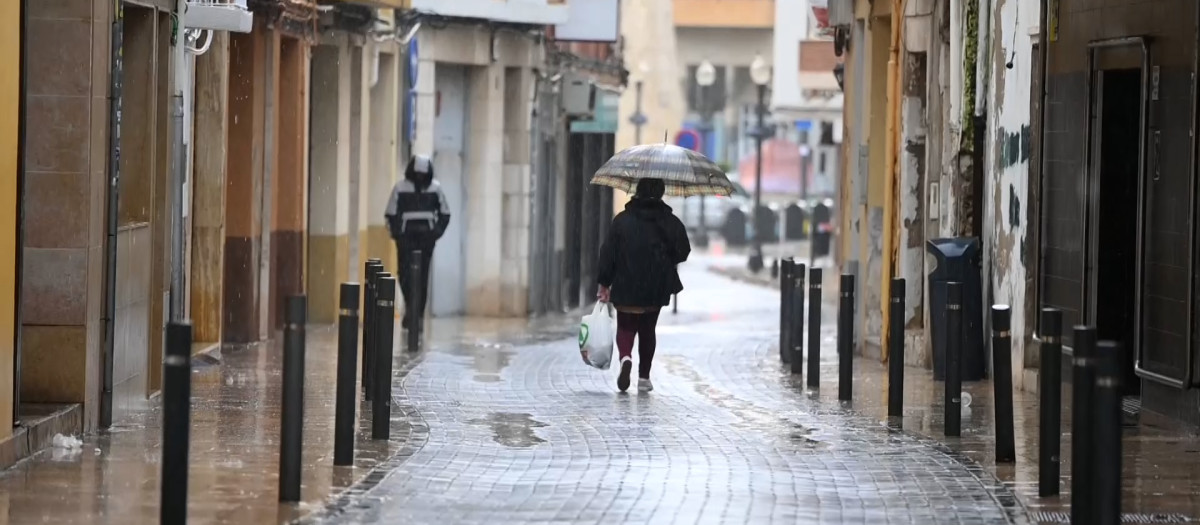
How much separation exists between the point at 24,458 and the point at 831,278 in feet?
113

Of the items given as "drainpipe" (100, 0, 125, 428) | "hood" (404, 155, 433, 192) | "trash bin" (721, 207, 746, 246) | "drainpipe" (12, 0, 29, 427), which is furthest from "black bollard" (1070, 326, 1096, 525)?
"trash bin" (721, 207, 746, 246)

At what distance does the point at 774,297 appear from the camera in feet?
129

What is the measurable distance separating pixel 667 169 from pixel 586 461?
6185mm

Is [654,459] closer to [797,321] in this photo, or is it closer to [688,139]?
[797,321]

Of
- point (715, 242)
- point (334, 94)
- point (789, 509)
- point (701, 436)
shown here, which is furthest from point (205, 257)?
point (715, 242)

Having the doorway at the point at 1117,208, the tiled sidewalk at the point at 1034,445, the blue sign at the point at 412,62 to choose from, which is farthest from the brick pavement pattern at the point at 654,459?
the blue sign at the point at 412,62

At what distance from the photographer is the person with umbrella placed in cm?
1762

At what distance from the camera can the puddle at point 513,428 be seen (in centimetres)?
1354

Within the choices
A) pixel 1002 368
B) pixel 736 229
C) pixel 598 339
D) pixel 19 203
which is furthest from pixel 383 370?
pixel 736 229

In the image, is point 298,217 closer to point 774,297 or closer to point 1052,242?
point 1052,242

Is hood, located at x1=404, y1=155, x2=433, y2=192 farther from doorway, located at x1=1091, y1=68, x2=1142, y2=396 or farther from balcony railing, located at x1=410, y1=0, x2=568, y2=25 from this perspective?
doorway, located at x1=1091, y1=68, x2=1142, y2=396

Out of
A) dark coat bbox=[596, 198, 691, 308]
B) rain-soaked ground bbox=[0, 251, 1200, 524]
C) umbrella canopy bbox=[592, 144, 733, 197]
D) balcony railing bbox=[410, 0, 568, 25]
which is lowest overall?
rain-soaked ground bbox=[0, 251, 1200, 524]

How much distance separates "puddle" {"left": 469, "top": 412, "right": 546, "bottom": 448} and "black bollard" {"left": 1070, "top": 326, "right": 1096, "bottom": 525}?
4413mm

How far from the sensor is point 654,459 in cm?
1267
